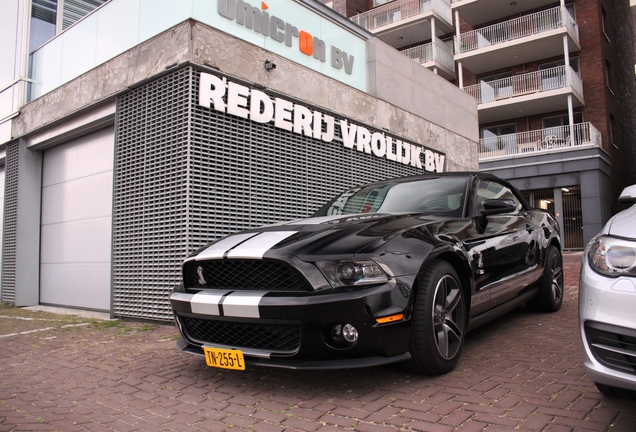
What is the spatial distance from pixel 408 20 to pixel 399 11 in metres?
1.52

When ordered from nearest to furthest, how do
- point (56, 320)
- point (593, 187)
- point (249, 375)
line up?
1. point (249, 375)
2. point (56, 320)
3. point (593, 187)

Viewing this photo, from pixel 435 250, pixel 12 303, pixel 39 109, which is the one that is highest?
pixel 39 109

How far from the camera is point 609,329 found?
2.11m

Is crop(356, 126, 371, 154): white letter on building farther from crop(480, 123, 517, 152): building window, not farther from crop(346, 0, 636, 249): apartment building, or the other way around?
crop(480, 123, 517, 152): building window

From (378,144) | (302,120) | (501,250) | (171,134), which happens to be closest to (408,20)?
(378,144)

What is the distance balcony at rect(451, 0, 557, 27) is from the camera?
23.8 m

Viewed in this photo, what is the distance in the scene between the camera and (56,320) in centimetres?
669

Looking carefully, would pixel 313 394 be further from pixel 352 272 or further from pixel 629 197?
pixel 629 197

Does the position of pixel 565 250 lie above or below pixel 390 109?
below

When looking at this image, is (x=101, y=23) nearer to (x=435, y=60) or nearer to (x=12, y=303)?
(x=12, y=303)

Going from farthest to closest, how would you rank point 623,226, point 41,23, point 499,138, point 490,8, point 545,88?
point 490,8
point 499,138
point 545,88
point 41,23
point 623,226

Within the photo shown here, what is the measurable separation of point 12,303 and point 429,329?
879cm

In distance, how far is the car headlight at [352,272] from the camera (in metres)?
2.79

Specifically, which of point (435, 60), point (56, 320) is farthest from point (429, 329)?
point (435, 60)
